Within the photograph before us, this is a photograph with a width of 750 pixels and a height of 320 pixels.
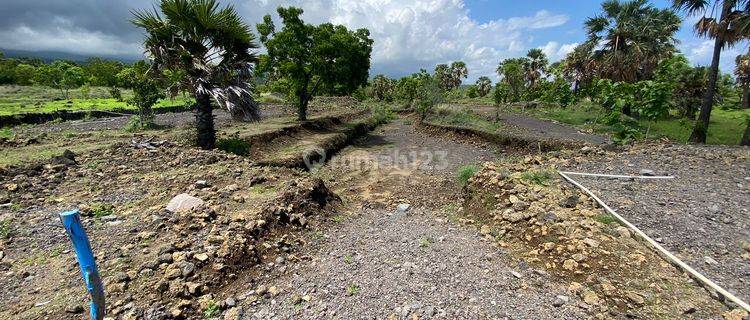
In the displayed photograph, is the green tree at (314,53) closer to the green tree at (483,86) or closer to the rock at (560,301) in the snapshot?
the rock at (560,301)

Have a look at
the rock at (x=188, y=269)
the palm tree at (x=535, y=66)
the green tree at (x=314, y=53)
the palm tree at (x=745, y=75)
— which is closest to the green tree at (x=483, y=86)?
the palm tree at (x=535, y=66)

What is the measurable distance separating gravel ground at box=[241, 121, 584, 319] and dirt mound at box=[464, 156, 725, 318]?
0.34 meters

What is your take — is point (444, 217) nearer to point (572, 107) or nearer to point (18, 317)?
point (18, 317)

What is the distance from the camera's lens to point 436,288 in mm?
4062

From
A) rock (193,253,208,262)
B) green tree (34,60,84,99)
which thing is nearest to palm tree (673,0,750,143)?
rock (193,253,208,262)

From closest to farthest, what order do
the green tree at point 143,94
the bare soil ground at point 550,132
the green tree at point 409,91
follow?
the green tree at point 143,94 → the bare soil ground at point 550,132 → the green tree at point 409,91

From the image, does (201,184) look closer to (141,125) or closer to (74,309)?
(74,309)

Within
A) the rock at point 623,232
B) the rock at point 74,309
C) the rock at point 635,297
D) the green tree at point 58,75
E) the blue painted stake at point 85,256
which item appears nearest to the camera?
the blue painted stake at point 85,256

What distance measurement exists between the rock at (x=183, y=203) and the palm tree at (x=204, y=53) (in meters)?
3.92

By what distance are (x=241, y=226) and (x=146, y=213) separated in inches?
66.0

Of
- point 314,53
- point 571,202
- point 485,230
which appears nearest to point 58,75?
point 314,53

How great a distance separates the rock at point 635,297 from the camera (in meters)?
3.55

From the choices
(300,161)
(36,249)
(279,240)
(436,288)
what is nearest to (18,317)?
(36,249)

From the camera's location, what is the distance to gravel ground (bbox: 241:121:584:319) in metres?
3.68
